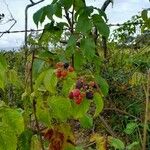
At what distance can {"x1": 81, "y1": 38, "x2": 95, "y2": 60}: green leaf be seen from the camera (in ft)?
7.01

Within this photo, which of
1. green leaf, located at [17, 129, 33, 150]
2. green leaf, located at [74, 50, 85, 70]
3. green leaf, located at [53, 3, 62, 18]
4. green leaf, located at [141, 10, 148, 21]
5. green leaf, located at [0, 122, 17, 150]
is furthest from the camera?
green leaf, located at [141, 10, 148, 21]

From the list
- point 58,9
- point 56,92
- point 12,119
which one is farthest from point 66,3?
point 12,119

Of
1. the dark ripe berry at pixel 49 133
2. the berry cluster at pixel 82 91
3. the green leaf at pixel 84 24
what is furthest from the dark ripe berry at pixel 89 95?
the green leaf at pixel 84 24

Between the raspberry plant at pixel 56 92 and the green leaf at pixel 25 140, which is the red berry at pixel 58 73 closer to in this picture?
the raspberry plant at pixel 56 92

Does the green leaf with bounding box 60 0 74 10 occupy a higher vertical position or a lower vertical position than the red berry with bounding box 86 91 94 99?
higher

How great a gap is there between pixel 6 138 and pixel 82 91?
387mm

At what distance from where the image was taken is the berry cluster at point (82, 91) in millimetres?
1624

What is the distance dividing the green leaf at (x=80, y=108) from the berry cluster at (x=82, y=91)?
17mm

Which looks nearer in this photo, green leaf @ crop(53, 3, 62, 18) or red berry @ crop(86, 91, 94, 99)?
red berry @ crop(86, 91, 94, 99)

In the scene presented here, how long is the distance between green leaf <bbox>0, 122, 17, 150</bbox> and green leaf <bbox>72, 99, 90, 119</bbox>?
367 mm

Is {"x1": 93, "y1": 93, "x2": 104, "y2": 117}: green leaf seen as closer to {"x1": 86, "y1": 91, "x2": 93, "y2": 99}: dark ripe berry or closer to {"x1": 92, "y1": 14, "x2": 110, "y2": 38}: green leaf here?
{"x1": 86, "y1": 91, "x2": 93, "y2": 99}: dark ripe berry

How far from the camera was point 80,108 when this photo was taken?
168 centimetres

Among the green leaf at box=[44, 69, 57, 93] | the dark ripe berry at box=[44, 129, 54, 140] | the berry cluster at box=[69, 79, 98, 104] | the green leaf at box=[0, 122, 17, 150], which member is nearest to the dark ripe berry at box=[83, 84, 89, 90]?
the berry cluster at box=[69, 79, 98, 104]

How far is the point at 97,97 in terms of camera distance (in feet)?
5.50
